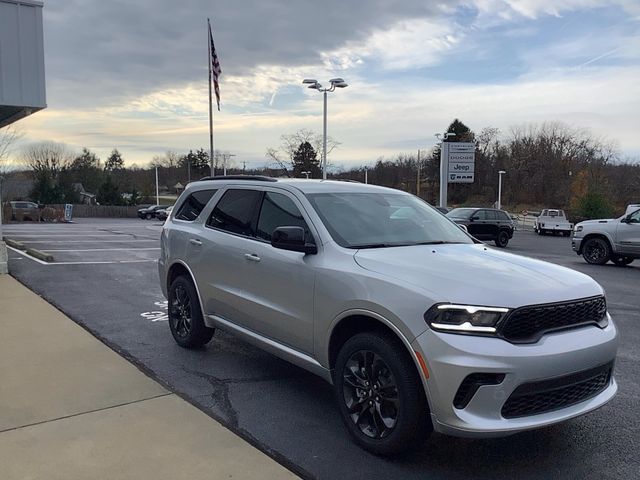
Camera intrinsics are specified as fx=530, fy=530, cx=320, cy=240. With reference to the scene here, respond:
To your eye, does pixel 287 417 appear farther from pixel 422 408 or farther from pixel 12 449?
pixel 12 449

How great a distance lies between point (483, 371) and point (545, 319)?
587 mm

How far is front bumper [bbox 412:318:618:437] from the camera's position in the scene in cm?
297

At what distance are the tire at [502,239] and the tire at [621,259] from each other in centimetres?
817

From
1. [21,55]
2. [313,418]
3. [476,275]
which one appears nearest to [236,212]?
[313,418]

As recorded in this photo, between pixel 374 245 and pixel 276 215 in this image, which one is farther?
pixel 276 215

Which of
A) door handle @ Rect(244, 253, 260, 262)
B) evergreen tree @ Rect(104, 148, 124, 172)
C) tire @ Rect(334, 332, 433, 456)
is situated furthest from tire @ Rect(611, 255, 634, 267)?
evergreen tree @ Rect(104, 148, 124, 172)

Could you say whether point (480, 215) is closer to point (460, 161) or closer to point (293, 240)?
point (293, 240)

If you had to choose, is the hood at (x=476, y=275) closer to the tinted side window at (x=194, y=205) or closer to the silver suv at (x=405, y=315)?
the silver suv at (x=405, y=315)

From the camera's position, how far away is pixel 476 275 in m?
3.36

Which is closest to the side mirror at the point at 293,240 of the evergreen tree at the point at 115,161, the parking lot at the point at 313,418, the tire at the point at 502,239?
the parking lot at the point at 313,418

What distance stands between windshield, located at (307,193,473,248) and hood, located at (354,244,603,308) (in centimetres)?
22

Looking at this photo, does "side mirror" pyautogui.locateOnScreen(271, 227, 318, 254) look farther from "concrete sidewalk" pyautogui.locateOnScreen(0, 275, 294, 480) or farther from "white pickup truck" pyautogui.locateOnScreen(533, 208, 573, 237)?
"white pickup truck" pyautogui.locateOnScreen(533, 208, 573, 237)

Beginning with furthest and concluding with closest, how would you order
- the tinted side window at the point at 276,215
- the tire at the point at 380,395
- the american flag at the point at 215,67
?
the american flag at the point at 215,67, the tinted side window at the point at 276,215, the tire at the point at 380,395

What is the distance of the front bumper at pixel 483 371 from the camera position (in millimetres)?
2975
